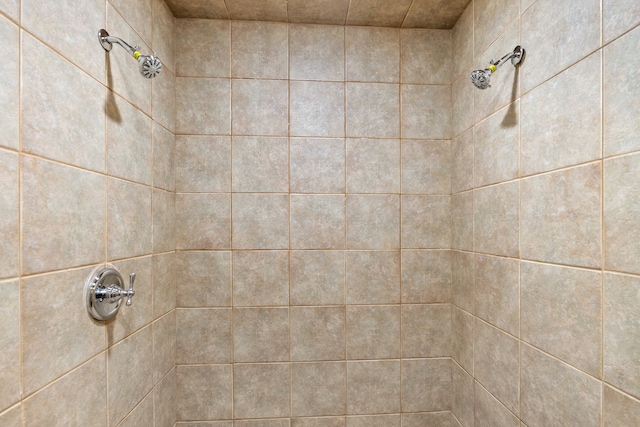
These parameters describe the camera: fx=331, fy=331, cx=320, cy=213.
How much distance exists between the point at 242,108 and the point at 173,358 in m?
1.18

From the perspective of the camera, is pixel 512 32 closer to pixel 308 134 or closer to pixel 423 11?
pixel 423 11

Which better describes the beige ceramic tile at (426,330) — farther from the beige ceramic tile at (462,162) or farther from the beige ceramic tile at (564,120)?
the beige ceramic tile at (564,120)

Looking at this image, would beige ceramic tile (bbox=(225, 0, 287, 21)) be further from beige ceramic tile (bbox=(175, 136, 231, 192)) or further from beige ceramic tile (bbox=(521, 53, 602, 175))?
beige ceramic tile (bbox=(521, 53, 602, 175))

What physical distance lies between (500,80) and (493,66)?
92 millimetres

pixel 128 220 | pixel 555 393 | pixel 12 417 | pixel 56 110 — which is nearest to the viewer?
pixel 12 417

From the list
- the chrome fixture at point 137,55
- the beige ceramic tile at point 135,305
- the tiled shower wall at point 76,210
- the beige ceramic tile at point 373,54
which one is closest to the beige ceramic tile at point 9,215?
the tiled shower wall at point 76,210

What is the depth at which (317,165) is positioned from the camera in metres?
1.56

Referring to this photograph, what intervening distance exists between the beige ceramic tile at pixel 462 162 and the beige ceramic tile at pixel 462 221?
47 mm

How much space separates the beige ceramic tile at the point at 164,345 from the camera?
1.32 m

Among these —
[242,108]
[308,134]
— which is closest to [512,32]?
[308,134]

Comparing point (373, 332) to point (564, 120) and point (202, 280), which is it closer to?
point (202, 280)

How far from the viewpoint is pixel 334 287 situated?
1555 millimetres

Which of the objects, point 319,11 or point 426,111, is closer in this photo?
point 319,11

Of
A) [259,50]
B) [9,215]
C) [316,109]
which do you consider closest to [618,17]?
[316,109]
